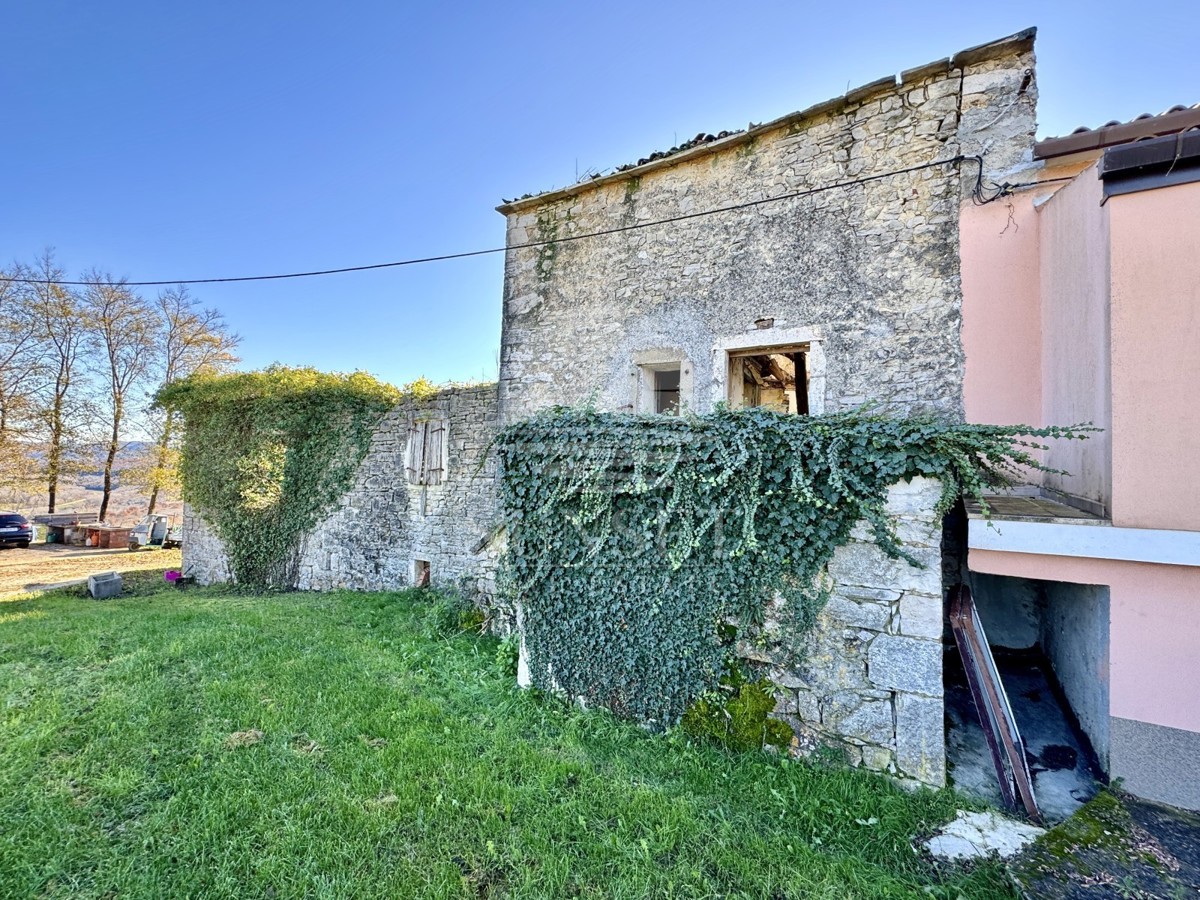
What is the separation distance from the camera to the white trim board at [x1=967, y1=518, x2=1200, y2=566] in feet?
8.35

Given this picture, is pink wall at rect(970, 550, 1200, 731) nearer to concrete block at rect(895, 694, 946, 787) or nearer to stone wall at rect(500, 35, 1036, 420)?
concrete block at rect(895, 694, 946, 787)

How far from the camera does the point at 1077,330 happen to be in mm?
3500

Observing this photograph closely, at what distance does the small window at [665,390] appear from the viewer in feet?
21.8

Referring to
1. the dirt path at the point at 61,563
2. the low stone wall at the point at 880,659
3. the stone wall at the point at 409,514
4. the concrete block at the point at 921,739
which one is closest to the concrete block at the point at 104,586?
the dirt path at the point at 61,563

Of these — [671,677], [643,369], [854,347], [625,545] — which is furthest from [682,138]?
[671,677]

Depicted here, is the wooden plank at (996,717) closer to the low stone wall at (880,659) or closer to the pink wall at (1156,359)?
the low stone wall at (880,659)

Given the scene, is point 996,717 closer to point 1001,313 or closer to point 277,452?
point 1001,313

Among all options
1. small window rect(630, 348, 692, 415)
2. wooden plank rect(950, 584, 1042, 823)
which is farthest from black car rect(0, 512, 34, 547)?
wooden plank rect(950, 584, 1042, 823)

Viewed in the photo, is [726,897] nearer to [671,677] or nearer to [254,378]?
[671,677]

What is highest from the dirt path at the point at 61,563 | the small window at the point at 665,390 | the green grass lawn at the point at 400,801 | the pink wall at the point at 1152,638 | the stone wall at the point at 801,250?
the stone wall at the point at 801,250

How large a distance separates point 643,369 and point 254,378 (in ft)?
27.7

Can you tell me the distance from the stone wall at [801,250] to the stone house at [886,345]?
0.9 inches

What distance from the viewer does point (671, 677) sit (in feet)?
11.6

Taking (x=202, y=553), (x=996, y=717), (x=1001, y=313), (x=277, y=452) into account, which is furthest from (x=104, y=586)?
(x=1001, y=313)
